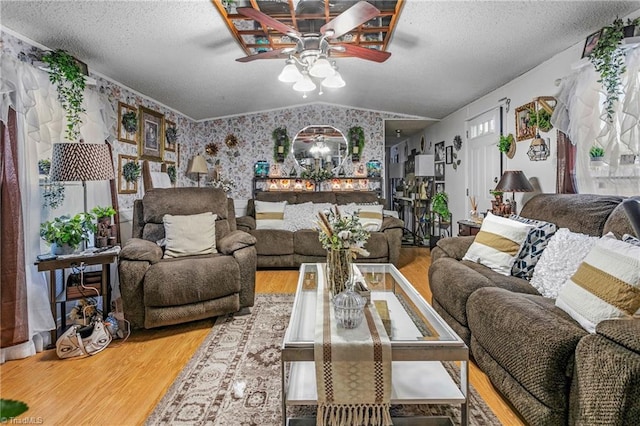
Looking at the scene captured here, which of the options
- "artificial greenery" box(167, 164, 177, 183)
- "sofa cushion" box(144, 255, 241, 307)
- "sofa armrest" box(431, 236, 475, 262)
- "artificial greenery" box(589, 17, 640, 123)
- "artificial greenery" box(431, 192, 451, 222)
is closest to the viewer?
"artificial greenery" box(589, 17, 640, 123)

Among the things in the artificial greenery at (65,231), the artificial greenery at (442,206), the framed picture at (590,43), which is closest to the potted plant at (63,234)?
the artificial greenery at (65,231)

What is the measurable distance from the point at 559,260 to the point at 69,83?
370 centimetres

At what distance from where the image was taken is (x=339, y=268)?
2012mm

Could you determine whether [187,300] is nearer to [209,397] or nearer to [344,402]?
[209,397]

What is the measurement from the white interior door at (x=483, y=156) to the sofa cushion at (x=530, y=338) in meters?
2.86

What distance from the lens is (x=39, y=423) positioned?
65.9 inches

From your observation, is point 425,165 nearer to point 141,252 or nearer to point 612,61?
point 612,61

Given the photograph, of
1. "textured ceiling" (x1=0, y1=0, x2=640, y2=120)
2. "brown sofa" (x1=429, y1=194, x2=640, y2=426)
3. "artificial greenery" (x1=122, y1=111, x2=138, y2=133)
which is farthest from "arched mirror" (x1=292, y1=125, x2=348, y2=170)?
"brown sofa" (x1=429, y1=194, x2=640, y2=426)

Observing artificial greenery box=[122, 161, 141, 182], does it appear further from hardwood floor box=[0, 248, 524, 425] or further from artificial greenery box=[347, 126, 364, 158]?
artificial greenery box=[347, 126, 364, 158]

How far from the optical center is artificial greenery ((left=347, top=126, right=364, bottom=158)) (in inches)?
233

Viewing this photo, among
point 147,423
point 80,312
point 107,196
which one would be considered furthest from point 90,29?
point 147,423

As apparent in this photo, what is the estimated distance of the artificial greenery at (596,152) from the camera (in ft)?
8.53

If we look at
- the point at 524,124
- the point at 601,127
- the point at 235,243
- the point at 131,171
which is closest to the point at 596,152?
the point at 601,127

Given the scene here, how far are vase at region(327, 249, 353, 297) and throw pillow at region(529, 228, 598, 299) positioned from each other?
1.22 m
